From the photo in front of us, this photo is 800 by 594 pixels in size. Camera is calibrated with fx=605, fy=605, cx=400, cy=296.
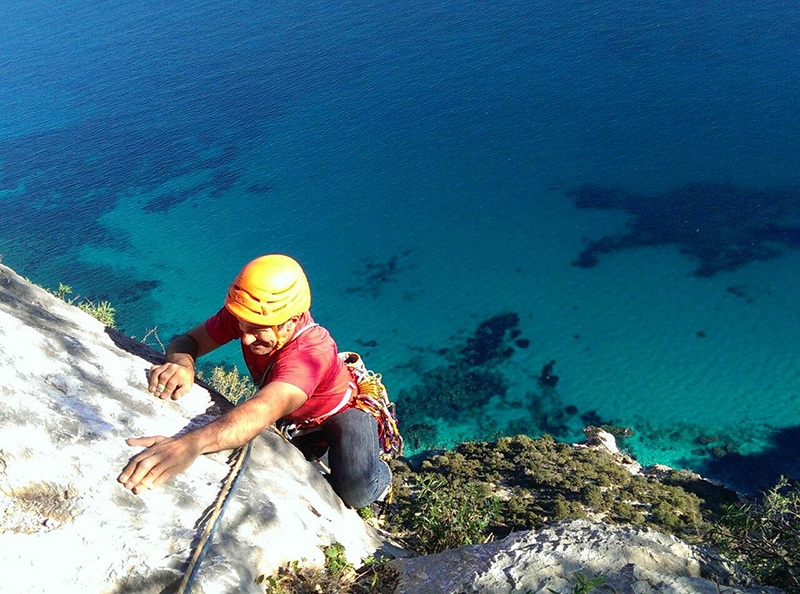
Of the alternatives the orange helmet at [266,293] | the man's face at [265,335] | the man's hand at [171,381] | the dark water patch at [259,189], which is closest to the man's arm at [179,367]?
the man's hand at [171,381]

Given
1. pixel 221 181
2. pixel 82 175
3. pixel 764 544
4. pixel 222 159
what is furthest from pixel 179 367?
pixel 82 175

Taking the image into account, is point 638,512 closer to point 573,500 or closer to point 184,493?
point 573,500

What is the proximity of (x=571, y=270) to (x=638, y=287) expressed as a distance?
3.45 meters

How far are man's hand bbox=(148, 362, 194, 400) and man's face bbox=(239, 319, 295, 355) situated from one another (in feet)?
1.66

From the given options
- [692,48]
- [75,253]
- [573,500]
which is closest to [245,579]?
[573,500]

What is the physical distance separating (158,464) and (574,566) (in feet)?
8.53

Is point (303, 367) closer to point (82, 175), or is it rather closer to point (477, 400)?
point (477, 400)

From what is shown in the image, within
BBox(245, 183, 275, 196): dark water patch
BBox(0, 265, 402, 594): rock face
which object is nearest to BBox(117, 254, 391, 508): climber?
BBox(0, 265, 402, 594): rock face

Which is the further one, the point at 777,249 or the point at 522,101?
the point at 522,101

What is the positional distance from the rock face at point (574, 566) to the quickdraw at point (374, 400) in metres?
1.27

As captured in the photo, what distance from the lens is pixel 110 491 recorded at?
319cm

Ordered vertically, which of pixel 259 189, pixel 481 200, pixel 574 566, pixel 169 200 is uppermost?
pixel 574 566

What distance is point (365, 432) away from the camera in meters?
4.55

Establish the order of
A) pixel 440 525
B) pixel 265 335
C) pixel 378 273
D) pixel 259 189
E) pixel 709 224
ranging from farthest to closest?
1. pixel 259 189
2. pixel 378 273
3. pixel 709 224
4. pixel 440 525
5. pixel 265 335
